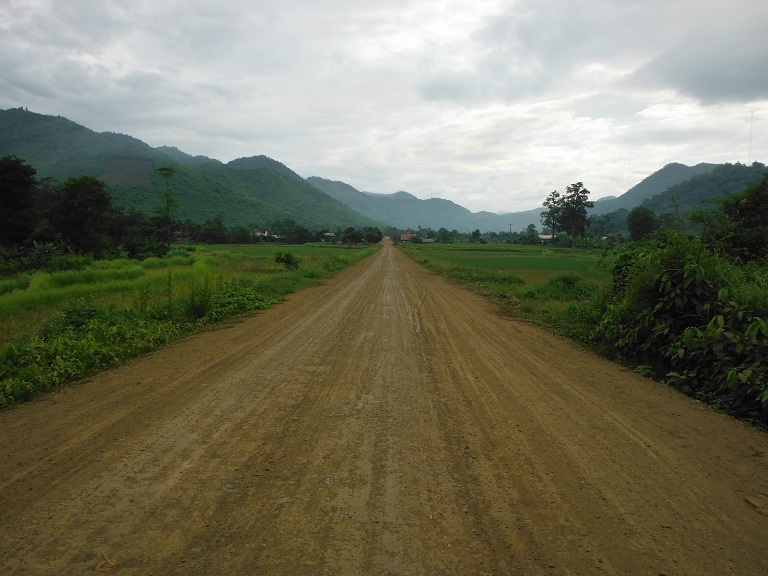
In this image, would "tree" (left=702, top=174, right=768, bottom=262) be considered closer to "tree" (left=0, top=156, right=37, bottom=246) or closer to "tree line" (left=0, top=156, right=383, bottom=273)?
"tree line" (left=0, top=156, right=383, bottom=273)

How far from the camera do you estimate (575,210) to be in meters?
89.9

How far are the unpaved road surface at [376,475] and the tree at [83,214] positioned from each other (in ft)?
117

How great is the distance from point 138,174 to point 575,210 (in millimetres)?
107393

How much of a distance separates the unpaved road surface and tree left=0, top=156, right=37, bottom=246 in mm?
36949

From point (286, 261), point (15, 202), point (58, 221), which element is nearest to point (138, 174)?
point (15, 202)

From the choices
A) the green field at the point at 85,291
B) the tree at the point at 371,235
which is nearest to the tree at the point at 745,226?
the green field at the point at 85,291

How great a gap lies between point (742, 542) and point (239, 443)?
3787mm

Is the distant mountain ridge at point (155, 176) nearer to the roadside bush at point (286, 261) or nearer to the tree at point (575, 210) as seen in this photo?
the tree at point (575, 210)

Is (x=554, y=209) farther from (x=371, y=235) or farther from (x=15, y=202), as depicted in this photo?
(x=15, y=202)

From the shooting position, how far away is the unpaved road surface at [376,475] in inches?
99.7

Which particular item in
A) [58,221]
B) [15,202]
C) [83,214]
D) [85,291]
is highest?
[15,202]

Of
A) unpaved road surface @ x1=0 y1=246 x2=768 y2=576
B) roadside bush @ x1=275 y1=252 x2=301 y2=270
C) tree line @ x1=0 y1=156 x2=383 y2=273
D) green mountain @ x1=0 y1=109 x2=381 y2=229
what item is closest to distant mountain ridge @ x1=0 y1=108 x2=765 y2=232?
green mountain @ x1=0 y1=109 x2=381 y2=229

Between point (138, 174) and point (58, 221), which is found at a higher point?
point (138, 174)

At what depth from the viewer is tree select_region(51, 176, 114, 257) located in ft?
113
